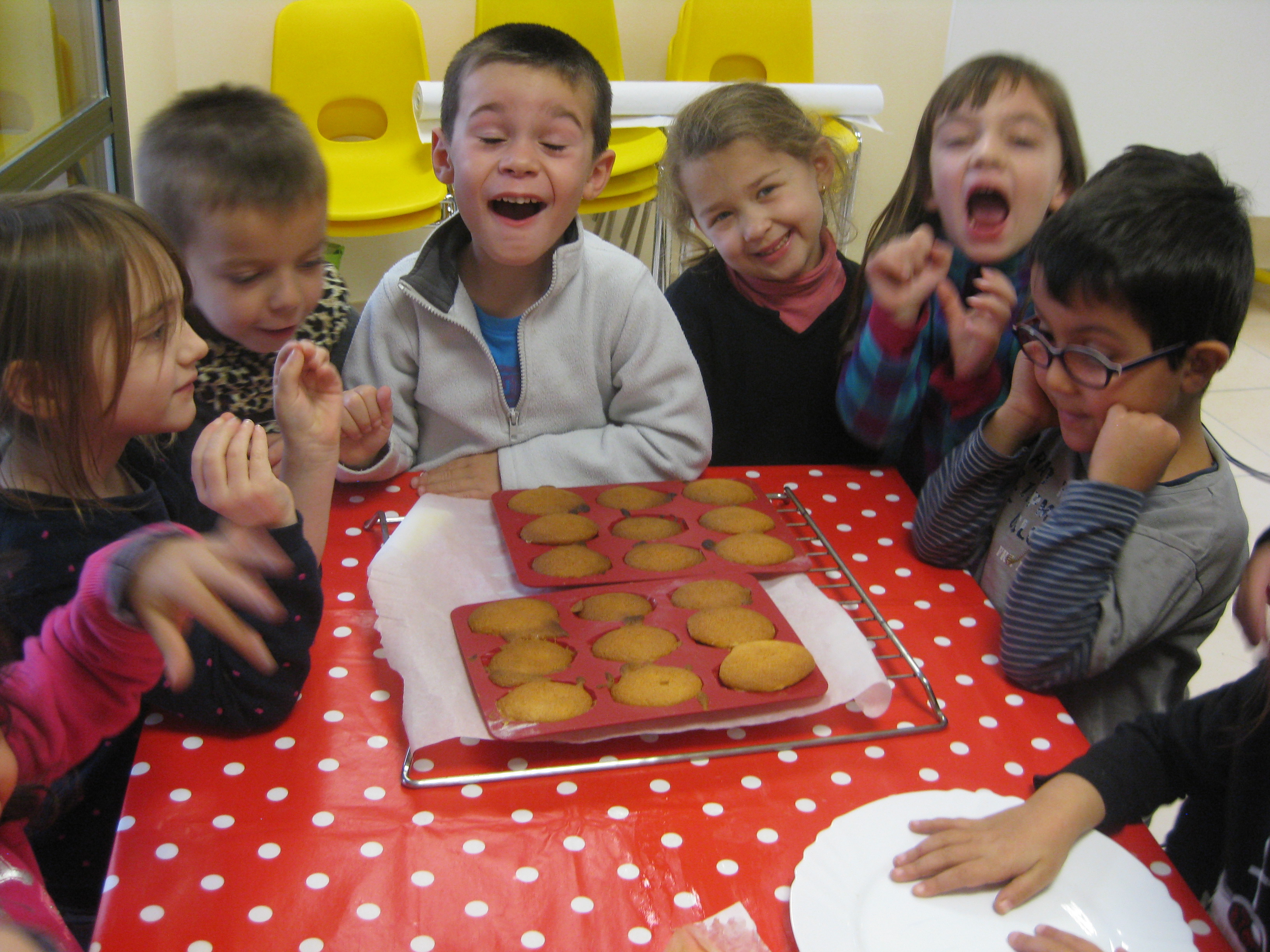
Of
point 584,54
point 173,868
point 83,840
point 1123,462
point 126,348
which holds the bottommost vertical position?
point 83,840

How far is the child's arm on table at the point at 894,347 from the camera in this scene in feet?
4.61

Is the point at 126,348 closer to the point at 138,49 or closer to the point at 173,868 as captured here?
the point at 173,868

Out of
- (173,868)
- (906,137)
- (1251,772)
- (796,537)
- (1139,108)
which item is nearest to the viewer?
(173,868)

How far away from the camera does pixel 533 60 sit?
1.34 metres

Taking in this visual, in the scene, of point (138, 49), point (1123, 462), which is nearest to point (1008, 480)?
point (1123, 462)

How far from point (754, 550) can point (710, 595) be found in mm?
117

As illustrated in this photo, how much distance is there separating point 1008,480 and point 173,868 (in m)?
1.01

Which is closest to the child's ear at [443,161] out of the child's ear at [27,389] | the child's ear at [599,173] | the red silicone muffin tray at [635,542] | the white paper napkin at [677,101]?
the child's ear at [599,173]

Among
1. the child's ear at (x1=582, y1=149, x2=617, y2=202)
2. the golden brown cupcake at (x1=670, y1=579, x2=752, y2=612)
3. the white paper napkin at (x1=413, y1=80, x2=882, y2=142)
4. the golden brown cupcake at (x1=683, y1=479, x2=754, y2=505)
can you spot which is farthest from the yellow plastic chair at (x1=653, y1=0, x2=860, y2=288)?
the golden brown cupcake at (x1=670, y1=579, x2=752, y2=612)

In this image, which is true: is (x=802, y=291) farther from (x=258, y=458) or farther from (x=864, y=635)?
(x=258, y=458)

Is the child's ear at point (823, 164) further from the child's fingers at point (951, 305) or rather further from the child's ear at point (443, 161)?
the child's ear at point (443, 161)

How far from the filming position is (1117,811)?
845 millimetres

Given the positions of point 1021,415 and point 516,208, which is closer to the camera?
point 1021,415

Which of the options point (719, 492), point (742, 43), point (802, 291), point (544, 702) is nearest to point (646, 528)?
point (719, 492)
